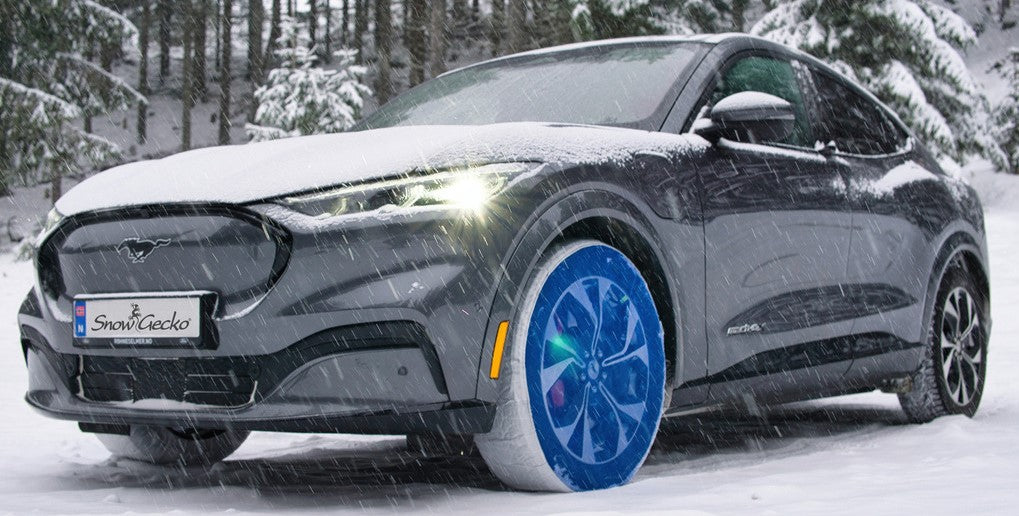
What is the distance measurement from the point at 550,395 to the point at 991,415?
347 centimetres

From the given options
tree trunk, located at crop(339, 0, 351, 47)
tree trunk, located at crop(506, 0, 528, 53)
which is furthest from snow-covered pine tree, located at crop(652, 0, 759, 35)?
tree trunk, located at crop(339, 0, 351, 47)

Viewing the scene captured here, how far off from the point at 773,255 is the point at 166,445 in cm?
241

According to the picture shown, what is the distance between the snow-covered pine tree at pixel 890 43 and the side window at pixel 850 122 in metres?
15.9

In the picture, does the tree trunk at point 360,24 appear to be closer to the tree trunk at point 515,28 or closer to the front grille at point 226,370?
the tree trunk at point 515,28

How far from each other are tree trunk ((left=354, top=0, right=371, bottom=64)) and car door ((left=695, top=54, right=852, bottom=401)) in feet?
115

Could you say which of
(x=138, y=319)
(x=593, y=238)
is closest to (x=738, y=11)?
(x=593, y=238)

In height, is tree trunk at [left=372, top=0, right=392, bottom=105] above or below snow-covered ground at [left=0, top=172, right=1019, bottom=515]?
below

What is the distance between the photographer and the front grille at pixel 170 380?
11.1ft

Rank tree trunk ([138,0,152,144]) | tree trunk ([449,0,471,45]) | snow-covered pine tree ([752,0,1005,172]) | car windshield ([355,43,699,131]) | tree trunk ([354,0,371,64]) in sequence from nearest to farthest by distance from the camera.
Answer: car windshield ([355,43,699,131]) < snow-covered pine tree ([752,0,1005,172]) < tree trunk ([138,0,152,144]) < tree trunk ([354,0,371,64]) < tree trunk ([449,0,471,45])

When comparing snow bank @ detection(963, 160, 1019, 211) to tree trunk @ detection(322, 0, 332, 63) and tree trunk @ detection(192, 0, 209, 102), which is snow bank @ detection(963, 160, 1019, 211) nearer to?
tree trunk @ detection(192, 0, 209, 102)

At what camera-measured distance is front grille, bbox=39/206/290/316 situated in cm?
336

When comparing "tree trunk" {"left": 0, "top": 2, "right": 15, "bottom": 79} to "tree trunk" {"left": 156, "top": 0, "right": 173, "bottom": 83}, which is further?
"tree trunk" {"left": 156, "top": 0, "right": 173, "bottom": 83}

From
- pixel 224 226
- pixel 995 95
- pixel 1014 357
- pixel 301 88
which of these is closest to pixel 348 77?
pixel 301 88

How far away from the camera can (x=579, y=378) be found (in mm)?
3598
